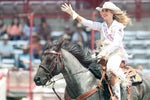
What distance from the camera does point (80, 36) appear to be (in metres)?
9.62

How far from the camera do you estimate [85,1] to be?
9.19 metres

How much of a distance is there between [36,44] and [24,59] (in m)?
0.59

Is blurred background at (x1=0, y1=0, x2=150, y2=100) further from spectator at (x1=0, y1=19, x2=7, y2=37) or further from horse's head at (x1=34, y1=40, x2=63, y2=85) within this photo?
horse's head at (x1=34, y1=40, x2=63, y2=85)

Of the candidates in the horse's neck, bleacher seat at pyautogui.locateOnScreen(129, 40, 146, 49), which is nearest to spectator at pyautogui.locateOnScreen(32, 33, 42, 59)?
bleacher seat at pyautogui.locateOnScreen(129, 40, 146, 49)

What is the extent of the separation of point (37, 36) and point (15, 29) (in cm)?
120

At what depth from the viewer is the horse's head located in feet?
15.6

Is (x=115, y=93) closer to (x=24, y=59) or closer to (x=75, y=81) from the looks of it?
(x=75, y=81)

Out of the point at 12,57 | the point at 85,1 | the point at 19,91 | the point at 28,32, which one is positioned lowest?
the point at 19,91

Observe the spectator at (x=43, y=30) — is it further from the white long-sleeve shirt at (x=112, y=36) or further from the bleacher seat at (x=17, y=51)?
the white long-sleeve shirt at (x=112, y=36)

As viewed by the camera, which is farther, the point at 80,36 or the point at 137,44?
the point at 137,44

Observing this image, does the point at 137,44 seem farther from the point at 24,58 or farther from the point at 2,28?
the point at 2,28

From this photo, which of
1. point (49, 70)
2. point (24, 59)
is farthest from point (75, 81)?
point (24, 59)

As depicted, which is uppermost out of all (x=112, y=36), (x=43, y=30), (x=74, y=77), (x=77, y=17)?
(x=77, y=17)

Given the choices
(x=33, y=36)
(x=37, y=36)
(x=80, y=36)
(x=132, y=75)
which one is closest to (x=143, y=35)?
(x=80, y=36)
